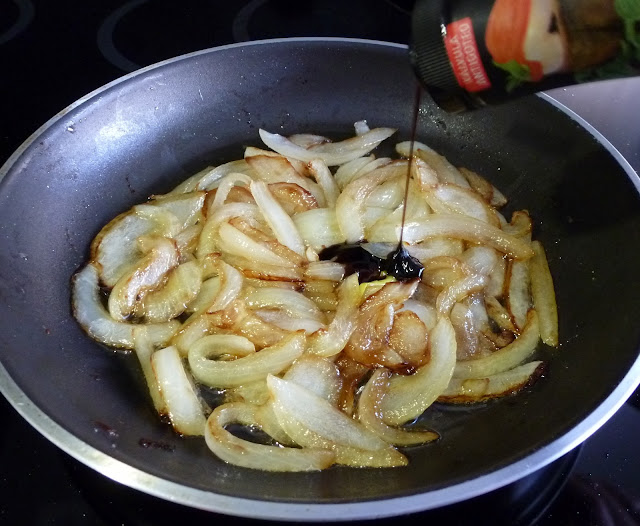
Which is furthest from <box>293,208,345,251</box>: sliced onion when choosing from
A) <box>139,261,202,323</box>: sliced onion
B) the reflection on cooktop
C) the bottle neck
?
the reflection on cooktop

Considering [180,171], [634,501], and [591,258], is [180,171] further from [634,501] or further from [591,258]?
[634,501]

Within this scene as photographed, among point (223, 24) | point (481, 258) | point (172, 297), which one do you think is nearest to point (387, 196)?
point (481, 258)

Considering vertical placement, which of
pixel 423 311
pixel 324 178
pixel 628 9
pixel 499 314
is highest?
pixel 628 9

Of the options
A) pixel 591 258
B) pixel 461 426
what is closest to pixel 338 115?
pixel 591 258

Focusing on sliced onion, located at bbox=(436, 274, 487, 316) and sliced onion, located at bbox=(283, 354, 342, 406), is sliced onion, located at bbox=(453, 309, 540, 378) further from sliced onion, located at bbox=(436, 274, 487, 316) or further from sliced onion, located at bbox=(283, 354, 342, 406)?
sliced onion, located at bbox=(283, 354, 342, 406)

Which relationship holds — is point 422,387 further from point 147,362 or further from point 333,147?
point 333,147

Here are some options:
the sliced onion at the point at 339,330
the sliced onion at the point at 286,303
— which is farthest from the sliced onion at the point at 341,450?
the sliced onion at the point at 286,303
